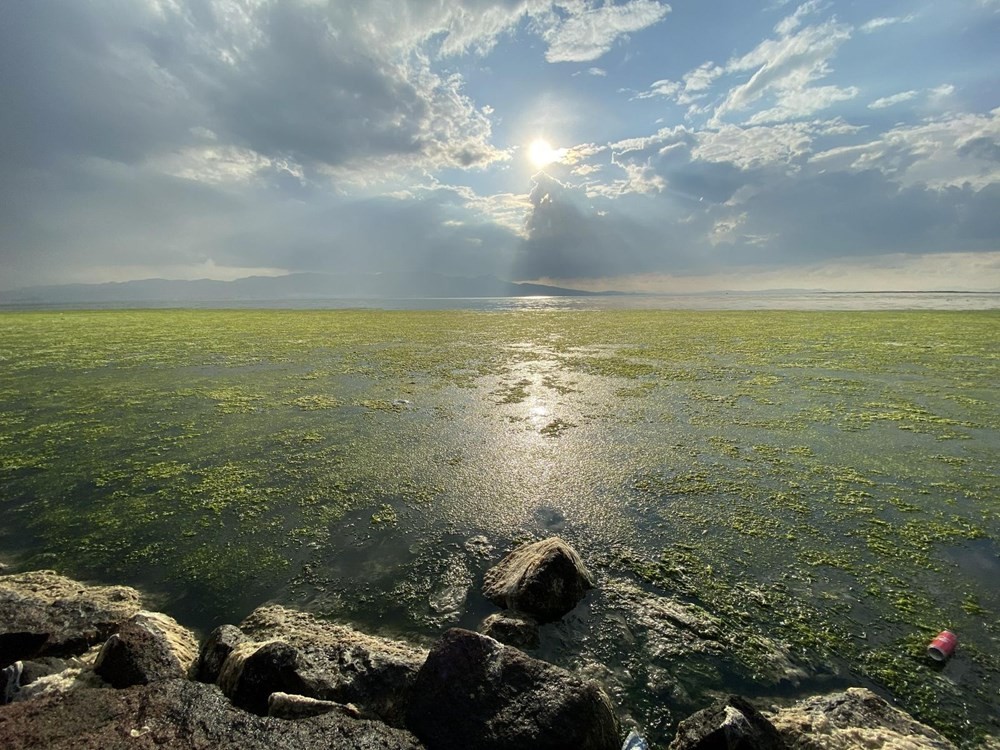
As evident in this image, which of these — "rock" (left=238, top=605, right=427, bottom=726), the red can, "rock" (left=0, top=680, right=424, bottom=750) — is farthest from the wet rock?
the red can

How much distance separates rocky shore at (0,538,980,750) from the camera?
3010mm

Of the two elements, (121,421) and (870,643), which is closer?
(870,643)

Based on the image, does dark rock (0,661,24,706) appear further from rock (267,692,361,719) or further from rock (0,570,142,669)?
rock (267,692,361,719)

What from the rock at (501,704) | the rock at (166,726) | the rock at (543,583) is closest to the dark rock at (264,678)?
the rock at (166,726)

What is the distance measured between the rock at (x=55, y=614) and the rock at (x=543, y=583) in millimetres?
3864

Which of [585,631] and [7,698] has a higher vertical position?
[7,698]

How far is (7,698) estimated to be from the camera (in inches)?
138

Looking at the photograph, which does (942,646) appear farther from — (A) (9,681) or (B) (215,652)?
(A) (9,681)

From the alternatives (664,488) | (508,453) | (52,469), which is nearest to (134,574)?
(52,469)

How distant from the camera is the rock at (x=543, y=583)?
491 centimetres

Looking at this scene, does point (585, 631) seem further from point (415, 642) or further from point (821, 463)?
point (821, 463)

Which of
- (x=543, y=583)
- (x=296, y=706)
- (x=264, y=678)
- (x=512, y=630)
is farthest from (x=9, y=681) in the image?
(x=543, y=583)

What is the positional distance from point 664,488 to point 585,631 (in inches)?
150

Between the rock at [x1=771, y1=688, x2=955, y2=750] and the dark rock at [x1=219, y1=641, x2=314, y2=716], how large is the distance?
3783mm
